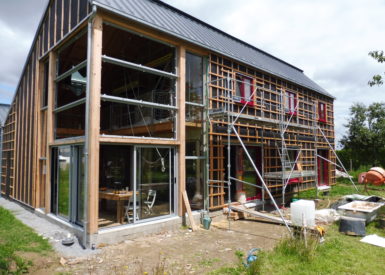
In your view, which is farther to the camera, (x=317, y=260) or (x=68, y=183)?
(x=68, y=183)

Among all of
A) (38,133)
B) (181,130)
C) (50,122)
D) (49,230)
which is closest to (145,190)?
(181,130)

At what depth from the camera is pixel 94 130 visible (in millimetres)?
6875

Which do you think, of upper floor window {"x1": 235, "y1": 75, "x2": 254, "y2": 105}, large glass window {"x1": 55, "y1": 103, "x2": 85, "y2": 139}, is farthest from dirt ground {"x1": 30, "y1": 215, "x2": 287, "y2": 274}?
large glass window {"x1": 55, "y1": 103, "x2": 85, "y2": 139}

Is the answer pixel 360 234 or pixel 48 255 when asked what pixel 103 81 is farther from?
pixel 360 234

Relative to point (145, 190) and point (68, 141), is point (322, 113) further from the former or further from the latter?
point (68, 141)

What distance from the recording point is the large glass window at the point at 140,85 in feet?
29.5

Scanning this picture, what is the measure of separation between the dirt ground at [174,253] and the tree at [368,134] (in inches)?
597

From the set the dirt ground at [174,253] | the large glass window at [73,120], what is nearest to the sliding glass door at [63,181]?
the dirt ground at [174,253]

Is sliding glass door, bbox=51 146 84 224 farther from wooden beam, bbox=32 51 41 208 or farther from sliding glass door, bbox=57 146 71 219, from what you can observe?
wooden beam, bbox=32 51 41 208

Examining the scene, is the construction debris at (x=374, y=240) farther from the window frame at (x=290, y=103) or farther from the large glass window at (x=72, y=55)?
the large glass window at (x=72, y=55)

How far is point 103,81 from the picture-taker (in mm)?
13164

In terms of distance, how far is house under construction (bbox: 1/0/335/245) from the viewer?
24.6 ft

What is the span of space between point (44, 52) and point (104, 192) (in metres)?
6.01

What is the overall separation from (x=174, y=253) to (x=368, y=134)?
61.8 feet
